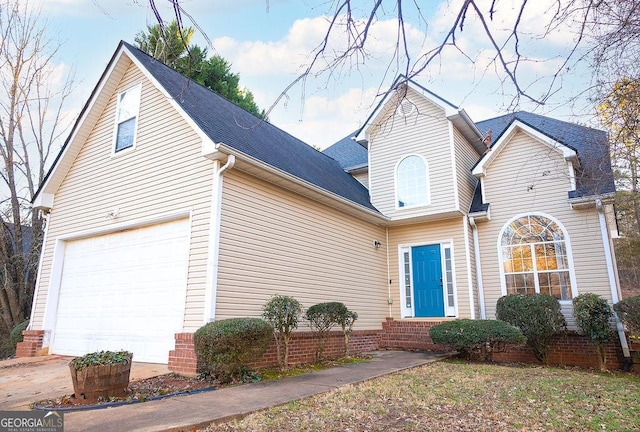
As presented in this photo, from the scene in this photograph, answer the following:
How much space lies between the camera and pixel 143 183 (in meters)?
8.37

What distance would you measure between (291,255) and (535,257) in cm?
623

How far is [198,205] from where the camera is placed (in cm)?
721

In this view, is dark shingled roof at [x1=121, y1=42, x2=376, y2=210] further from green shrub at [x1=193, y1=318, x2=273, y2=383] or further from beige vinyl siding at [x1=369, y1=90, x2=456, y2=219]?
green shrub at [x1=193, y1=318, x2=273, y2=383]

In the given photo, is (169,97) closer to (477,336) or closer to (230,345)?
(230,345)

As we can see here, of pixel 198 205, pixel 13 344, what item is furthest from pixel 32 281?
pixel 198 205

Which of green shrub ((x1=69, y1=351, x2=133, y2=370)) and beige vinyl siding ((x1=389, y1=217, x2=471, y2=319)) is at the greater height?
beige vinyl siding ((x1=389, y1=217, x2=471, y2=319))

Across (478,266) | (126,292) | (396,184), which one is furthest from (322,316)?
(396,184)

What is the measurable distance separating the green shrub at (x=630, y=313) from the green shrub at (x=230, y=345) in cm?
702

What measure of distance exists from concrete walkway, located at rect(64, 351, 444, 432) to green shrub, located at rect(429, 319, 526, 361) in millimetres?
2490

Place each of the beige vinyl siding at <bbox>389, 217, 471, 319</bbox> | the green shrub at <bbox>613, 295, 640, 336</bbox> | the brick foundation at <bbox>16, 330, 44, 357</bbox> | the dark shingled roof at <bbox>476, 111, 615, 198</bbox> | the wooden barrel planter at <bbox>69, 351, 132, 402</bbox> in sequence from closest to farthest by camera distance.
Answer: the wooden barrel planter at <bbox>69, 351, 132, 402</bbox>
the dark shingled roof at <bbox>476, 111, 615, 198</bbox>
the green shrub at <bbox>613, 295, 640, 336</bbox>
the brick foundation at <bbox>16, 330, 44, 357</bbox>
the beige vinyl siding at <bbox>389, 217, 471, 319</bbox>

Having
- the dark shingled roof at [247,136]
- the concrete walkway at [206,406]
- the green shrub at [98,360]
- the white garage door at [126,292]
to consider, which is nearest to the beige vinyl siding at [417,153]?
the dark shingled roof at [247,136]

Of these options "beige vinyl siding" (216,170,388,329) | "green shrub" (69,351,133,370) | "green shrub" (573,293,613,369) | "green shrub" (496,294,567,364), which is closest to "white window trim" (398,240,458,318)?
"beige vinyl siding" (216,170,388,329)

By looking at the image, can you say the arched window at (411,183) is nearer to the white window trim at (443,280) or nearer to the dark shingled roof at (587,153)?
the white window trim at (443,280)

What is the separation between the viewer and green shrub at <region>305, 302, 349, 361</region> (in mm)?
7988
